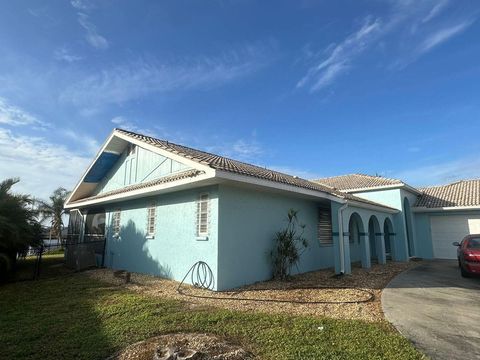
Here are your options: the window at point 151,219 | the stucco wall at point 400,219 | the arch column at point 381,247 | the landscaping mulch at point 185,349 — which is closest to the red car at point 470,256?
the arch column at point 381,247

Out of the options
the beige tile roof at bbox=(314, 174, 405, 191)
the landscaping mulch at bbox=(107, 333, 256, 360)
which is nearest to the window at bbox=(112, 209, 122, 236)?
the landscaping mulch at bbox=(107, 333, 256, 360)

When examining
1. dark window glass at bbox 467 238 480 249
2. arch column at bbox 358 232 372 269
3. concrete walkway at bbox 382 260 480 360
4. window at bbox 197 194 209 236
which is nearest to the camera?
concrete walkway at bbox 382 260 480 360

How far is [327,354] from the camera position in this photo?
4547 mm

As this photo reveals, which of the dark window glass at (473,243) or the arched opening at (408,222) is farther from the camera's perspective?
the arched opening at (408,222)

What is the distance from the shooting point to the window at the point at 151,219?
477 inches

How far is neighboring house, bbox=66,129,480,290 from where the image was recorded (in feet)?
30.5

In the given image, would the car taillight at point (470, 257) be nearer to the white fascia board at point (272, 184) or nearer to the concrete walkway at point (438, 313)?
the concrete walkway at point (438, 313)

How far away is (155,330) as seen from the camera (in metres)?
5.52

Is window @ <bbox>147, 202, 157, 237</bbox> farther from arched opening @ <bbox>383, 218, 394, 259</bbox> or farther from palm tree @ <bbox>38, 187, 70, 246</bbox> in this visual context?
palm tree @ <bbox>38, 187, 70, 246</bbox>

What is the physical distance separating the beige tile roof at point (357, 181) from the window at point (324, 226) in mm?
7098

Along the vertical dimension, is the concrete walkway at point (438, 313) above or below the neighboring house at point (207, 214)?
below

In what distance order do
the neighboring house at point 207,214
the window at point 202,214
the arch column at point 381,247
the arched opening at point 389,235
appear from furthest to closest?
the arched opening at point 389,235 < the arch column at point 381,247 < the window at point 202,214 < the neighboring house at point 207,214

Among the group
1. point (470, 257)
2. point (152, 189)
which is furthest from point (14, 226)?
point (470, 257)

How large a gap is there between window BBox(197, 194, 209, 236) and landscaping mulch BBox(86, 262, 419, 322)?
68.5 inches
